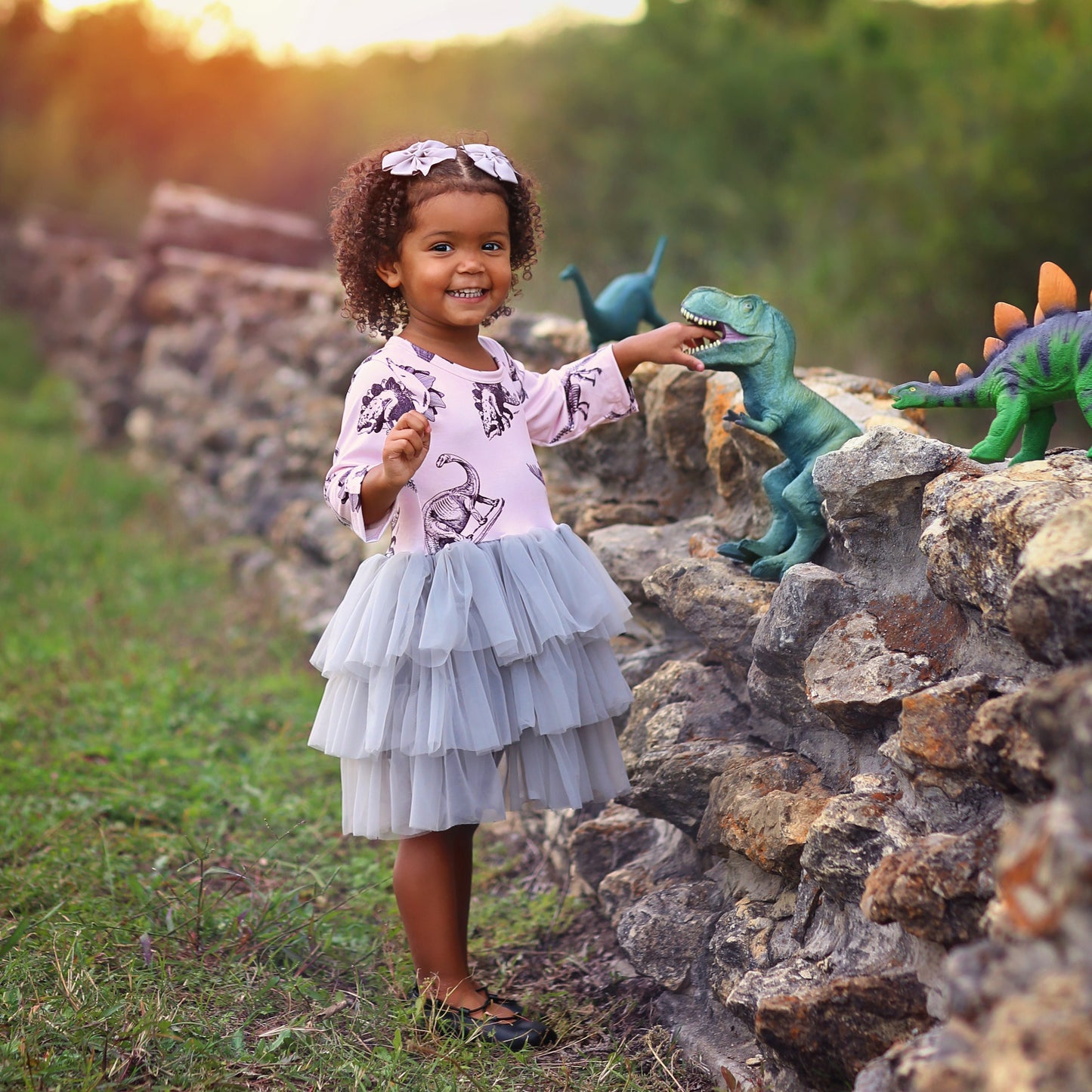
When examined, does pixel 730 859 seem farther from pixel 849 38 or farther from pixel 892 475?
pixel 849 38

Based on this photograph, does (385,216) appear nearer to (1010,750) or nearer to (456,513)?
(456,513)

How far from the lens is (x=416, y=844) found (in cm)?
212

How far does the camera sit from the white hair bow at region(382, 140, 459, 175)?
213 centimetres

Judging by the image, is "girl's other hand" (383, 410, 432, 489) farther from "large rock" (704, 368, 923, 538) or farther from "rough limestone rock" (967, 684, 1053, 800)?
"rough limestone rock" (967, 684, 1053, 800)

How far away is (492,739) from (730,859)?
0.56 meters

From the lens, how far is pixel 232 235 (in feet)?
26.9

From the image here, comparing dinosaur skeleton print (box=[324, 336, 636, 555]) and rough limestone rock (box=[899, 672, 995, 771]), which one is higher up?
dinosaur skeleton print (box=[324, 336, 636, 555])

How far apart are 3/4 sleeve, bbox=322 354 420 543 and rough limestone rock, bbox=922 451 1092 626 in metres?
0.94

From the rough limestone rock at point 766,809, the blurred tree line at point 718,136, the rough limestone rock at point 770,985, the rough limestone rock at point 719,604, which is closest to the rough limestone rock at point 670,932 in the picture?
the rough limestone rock at point 766,809

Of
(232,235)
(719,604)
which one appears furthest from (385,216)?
(232,235)

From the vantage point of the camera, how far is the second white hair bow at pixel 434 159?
2133 mm

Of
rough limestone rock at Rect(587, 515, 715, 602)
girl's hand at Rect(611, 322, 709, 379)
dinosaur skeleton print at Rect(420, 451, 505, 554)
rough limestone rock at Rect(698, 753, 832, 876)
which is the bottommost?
rough limestone rock at Rect(698, 753, 832, 876)

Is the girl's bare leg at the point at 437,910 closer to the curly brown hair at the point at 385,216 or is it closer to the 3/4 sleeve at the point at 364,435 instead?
the 3/4 sleeve at the point at 364,435

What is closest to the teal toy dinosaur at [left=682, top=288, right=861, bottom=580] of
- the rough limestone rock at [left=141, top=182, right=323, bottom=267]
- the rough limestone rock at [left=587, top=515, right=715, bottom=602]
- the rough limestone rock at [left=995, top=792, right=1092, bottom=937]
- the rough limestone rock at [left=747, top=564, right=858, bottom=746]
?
the rough limestone rock at [left=747, top=564, right=858, bottom=746]
